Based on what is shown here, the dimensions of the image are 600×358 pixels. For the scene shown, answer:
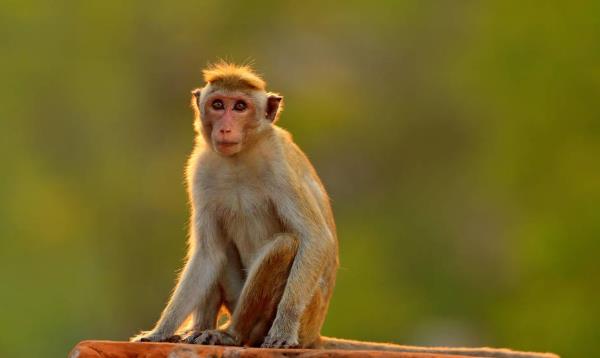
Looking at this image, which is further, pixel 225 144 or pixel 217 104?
pixel 217 104

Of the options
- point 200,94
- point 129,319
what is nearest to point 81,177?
point 129,319

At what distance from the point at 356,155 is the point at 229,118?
88.3 ft

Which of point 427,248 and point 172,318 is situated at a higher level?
point 172,318

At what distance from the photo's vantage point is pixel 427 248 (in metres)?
40.6

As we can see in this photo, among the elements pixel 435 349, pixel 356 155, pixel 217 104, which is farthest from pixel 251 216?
pixel 356 155

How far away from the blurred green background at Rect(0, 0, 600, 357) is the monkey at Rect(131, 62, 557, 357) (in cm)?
A: 2153

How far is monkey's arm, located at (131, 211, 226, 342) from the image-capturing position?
1457 centimetres

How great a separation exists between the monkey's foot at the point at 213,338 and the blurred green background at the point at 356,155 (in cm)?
2222

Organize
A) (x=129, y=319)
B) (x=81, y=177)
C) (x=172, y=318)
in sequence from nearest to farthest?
(x=172, y=318), (x=129, y=319), (x=81, y=177)

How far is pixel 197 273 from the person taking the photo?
14.7 m

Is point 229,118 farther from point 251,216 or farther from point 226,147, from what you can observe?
point 251,216

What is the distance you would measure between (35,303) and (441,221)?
1030cm

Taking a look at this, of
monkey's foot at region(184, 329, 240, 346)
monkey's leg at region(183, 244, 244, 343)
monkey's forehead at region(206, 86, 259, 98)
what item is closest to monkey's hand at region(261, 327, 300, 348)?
monkey's foot at region(184, 329, 240, 346)

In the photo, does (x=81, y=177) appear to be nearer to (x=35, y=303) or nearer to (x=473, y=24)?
(x=35, y=303)
